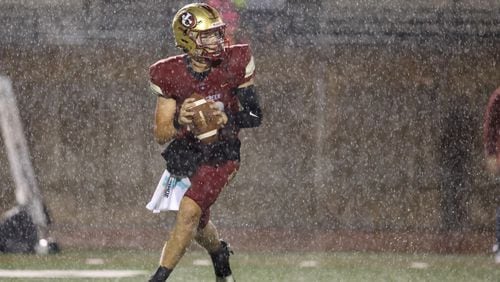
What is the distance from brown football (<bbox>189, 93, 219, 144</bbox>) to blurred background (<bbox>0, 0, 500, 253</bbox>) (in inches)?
299

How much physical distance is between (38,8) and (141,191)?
2.86 meters

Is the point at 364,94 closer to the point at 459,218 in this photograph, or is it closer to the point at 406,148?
the point at 406,148

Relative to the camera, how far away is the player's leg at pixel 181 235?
7770 mm

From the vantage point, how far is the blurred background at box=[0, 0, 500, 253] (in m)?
15.9

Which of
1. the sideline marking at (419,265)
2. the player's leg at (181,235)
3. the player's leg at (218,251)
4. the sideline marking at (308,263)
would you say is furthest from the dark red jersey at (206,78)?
the sideline marking at (419,265)

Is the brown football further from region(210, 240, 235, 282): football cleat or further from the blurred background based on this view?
the blurred background

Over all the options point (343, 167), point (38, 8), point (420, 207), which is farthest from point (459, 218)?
point (38, 8)

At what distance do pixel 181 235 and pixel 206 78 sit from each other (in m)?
0.97

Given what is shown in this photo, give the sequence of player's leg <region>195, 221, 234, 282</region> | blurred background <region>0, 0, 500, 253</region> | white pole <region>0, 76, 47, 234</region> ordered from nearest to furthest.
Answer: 1. player's leg <region>195, 221, 234, 282</region>
2. white pole <region>0, 76, 47, 234</region>
3. blurred background <region>0, 0, 500, 253</region>

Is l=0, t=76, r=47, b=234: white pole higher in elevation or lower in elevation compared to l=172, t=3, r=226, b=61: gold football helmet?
lower

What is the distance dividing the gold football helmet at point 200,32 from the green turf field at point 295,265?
7.86ft

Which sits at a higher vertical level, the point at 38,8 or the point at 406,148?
the point at 38,8

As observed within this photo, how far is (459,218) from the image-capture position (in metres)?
15.8

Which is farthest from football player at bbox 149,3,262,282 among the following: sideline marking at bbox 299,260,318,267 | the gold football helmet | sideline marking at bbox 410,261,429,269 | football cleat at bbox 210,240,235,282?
sideline marking at bbox 410,261,429,269
